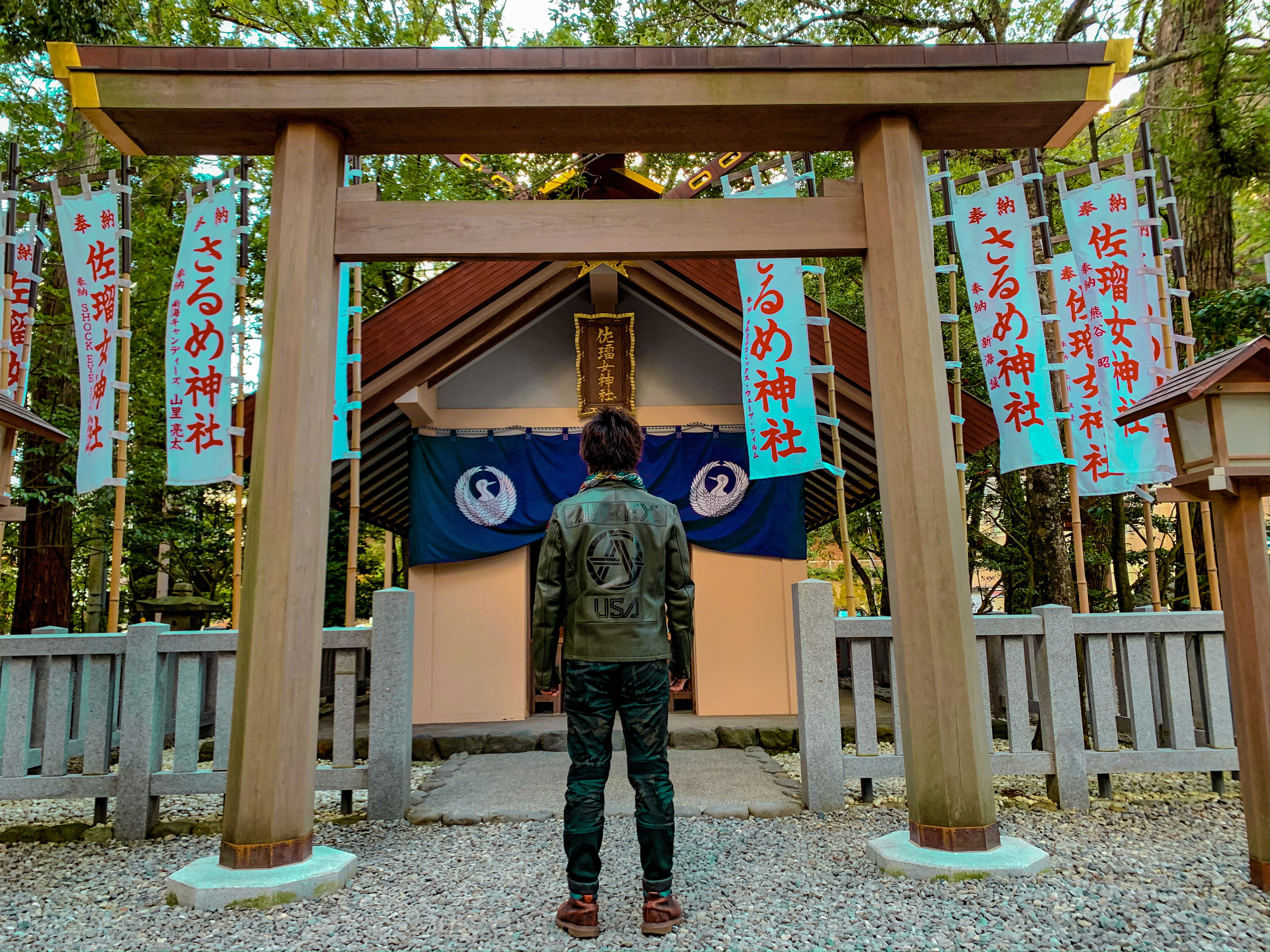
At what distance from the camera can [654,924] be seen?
285cm

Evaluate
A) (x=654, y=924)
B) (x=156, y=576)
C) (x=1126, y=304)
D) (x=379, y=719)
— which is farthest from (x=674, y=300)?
(x=156, y=576)

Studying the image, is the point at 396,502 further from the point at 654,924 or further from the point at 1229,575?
the point at 1229,575

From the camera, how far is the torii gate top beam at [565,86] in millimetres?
3699

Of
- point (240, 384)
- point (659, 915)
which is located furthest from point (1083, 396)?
point (240, 384)

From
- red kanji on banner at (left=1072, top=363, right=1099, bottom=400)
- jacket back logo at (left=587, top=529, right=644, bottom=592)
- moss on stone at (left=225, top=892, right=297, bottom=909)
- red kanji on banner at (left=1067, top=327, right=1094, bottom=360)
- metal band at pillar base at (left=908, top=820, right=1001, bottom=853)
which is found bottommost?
moss on stone at (left=225, top=892, right=297, bottom=909)

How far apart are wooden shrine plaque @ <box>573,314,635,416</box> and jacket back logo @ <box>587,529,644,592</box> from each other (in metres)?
5.33

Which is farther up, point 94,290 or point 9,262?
point 9,262

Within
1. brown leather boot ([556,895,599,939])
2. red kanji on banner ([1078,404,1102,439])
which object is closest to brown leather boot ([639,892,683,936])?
brown leather boot ([556,895,599,939])

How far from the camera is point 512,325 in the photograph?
8.09 metres

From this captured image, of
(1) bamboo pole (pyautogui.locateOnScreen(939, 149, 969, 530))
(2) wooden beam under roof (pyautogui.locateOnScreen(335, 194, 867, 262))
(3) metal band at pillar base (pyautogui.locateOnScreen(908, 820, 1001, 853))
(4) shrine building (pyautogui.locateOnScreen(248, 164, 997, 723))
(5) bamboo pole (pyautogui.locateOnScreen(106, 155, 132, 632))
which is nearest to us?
(3) metal band at pillar base (pyautogui.locateOnScreen(908, 820, 1001, 853))

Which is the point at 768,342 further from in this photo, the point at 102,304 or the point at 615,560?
the point at 102,304

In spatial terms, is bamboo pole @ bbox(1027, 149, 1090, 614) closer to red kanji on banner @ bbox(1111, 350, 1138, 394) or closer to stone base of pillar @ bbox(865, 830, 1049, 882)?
red kanji on banner @ bbox(1111, 350, 1138, 394)

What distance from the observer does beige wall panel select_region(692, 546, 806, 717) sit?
808 centimetres

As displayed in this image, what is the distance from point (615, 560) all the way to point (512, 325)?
552 centimetres
